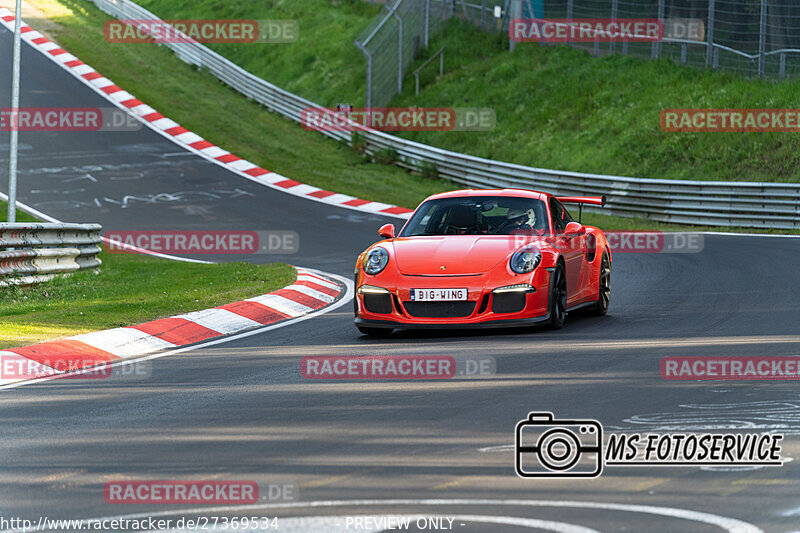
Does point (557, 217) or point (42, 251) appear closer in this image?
point (557, 217)

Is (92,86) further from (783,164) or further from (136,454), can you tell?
(136,454)

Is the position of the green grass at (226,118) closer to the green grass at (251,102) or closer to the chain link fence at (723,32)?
the green grass at (251,102)

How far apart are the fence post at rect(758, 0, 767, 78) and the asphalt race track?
14505mm

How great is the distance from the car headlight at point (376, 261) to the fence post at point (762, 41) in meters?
18.4

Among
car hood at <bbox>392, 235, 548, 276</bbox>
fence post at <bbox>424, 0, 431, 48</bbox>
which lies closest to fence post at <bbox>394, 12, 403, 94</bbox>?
fence post at <bbox>424, 0, 431, 48</bbox>

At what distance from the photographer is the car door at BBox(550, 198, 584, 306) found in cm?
1077

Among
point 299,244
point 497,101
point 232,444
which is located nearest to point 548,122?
point 497,101

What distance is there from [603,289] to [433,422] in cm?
554

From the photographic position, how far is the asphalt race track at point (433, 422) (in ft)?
15.9

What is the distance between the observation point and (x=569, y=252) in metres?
10.9

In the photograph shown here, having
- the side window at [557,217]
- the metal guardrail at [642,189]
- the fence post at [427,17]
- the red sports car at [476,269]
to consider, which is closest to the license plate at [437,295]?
the red sports car at [476,269]

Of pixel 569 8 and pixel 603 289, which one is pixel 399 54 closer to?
pixel 569 8

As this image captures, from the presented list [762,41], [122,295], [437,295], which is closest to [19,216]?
[122,295]

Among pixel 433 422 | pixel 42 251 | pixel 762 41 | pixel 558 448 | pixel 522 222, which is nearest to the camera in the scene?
pixel 558 448
